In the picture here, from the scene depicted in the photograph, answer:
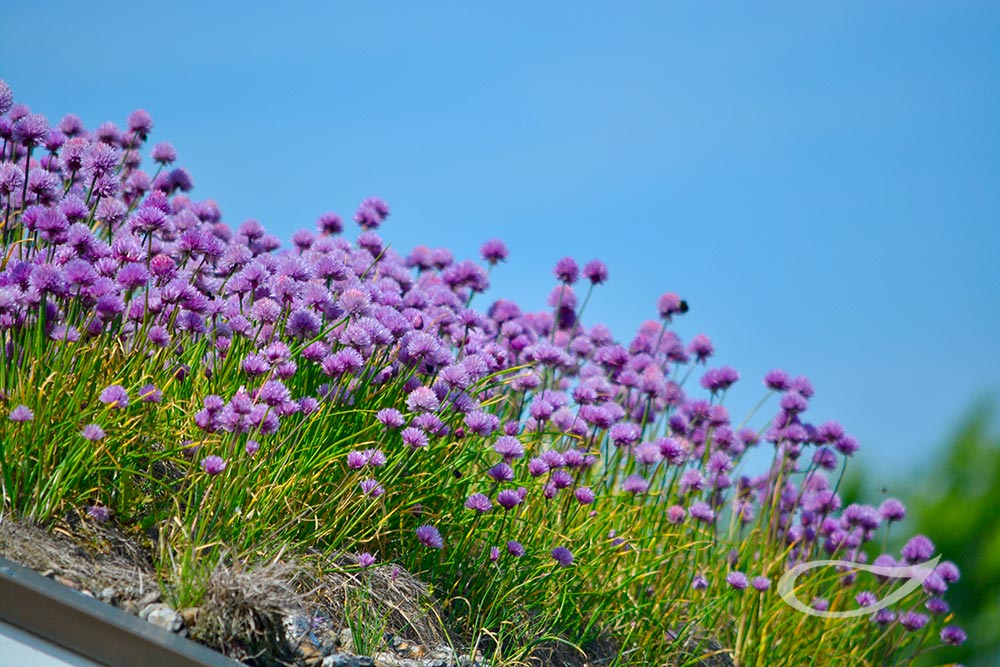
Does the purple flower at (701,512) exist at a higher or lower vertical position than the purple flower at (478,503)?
higher

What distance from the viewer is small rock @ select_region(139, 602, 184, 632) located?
331 cm

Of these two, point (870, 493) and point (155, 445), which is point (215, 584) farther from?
point (870, 493)

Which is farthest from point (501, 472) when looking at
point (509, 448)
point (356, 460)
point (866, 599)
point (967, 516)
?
point (967, 516)

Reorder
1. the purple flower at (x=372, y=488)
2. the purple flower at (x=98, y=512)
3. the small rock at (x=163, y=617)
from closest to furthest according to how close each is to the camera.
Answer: the small rock at (x=163, y=617) → the purple flower at (x=98, y=512) → the purple flower at (x=372, y=488)

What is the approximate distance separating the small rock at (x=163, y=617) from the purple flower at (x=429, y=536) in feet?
3.08

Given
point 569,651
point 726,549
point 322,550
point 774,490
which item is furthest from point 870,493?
point 322,550

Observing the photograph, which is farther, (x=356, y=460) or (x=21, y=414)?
(x=356, y=460)

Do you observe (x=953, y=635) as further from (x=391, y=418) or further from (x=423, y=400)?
(x=391, y=418)

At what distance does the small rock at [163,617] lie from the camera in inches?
130

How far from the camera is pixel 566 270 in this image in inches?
224

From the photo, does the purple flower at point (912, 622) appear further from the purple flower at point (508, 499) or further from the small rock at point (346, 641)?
the small rock at point (346, 641)

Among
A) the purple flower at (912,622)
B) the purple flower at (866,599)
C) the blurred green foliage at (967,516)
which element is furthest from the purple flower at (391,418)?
the blurred green foliage at (967,516)

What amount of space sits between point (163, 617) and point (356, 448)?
1.15 m

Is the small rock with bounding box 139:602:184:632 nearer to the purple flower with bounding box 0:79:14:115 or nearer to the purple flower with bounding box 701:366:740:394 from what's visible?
the purple flower with bounding box 0:79:14:115
